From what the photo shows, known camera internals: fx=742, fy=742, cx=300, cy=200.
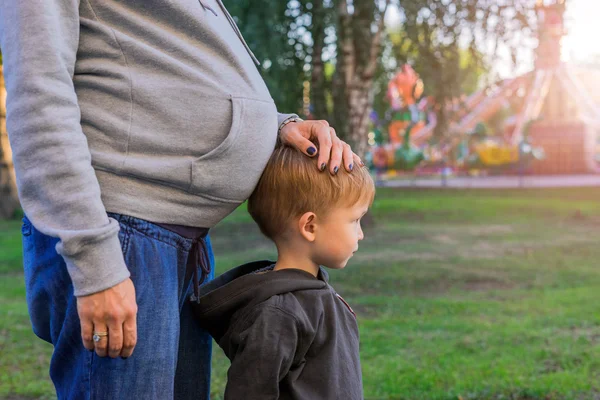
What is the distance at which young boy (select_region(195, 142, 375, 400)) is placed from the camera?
1621 mm

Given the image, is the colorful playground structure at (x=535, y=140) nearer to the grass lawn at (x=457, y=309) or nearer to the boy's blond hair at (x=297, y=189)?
the grass lawn at (x=457, y=309)

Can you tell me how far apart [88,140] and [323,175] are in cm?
56

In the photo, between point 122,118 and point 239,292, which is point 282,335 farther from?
point 122,118

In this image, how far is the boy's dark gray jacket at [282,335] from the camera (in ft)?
5.28

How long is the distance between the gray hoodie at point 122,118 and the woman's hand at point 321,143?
0.07 m

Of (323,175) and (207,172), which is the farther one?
(323,175)

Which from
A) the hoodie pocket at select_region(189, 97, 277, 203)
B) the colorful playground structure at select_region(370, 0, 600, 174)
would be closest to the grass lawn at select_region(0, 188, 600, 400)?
the hoodie pocket at select_region(189, 97, 277, 203)

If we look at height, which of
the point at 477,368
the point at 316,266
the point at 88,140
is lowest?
the point at 477,368

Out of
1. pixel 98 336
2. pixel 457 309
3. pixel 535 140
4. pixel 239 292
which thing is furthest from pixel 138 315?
pixel 535 140

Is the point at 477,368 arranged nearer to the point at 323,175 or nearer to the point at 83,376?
the point at 323,175

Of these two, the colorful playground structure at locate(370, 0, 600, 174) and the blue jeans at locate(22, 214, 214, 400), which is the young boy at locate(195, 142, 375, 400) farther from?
the colorful playground structure at locate(370, 0, 600, 174)

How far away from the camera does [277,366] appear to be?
1605mm

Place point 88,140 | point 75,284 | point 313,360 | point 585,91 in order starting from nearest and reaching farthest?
point 75,284
point 88,140
point 313,360
point 585,91

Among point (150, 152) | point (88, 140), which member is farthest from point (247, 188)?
point (88, 140)
